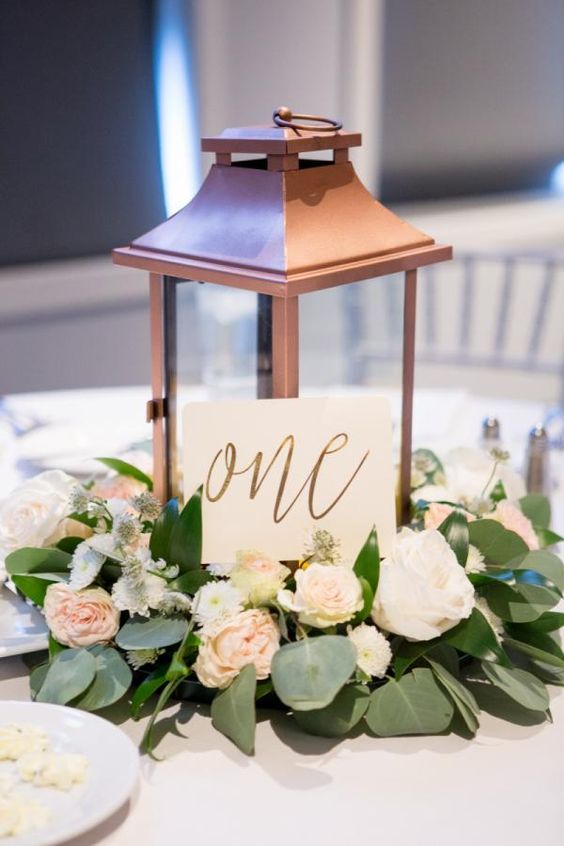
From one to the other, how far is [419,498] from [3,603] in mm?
402

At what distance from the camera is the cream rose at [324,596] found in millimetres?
778

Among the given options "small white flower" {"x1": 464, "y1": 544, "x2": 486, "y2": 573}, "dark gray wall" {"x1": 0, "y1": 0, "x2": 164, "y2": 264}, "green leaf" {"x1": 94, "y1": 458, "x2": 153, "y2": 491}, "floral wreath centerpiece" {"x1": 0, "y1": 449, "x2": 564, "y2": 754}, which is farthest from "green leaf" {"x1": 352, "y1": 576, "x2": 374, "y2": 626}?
"dark gray wall" {"x1": 0, "y1": 0, "x2": 164, "y2": 264}

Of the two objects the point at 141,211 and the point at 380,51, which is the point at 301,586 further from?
the point at 380,51

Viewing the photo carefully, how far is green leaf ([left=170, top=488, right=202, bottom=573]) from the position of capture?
840mm

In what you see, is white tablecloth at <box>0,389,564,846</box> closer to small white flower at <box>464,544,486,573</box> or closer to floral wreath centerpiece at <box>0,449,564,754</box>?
floral wreath centerpiece at <box>0,449,564,754</box>

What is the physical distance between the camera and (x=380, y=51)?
3.36 meters

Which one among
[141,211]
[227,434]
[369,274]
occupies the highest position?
[141,211]

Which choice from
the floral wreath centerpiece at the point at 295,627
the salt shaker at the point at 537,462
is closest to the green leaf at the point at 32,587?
the floral wreath centerpiece at the point at 295,627

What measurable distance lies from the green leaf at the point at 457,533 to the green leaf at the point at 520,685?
3.6 inches

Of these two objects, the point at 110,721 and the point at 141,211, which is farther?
the point at 141,211

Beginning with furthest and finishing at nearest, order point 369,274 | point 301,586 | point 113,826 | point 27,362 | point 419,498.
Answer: point 27,362, point 419,498, point 369,274, point 301,586, point 113,826

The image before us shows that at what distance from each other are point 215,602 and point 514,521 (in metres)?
0.32

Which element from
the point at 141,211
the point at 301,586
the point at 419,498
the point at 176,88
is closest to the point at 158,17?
the point at 176,88

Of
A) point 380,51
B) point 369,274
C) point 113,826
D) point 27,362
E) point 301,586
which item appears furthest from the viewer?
point 380,51
